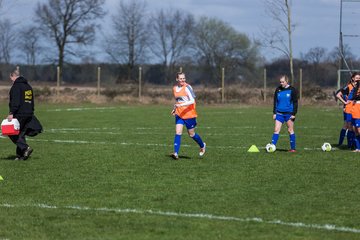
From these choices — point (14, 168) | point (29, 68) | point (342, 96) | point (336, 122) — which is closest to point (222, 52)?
point (29, 68)

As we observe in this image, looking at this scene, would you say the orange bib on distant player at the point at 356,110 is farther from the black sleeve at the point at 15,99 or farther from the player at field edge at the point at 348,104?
the black sleeve at the point at 15,99

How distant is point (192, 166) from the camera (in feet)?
45.8

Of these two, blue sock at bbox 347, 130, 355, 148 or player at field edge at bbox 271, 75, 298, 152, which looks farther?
blue sock at bbox 347, 130, 355, 148

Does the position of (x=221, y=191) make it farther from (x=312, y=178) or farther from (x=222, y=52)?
(x=222, y=52)

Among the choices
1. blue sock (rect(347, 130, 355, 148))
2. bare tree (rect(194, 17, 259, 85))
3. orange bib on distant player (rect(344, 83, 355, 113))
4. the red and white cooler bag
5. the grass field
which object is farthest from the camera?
bare tree (rect(194, 17, 259, 85))

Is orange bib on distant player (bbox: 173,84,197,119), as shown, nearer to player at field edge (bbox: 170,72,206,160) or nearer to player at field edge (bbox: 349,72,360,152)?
player at field edge (bbox: 170,72,206,160)

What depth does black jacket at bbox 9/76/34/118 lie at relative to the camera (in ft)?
48.6

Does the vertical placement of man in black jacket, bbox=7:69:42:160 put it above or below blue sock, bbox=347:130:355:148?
above

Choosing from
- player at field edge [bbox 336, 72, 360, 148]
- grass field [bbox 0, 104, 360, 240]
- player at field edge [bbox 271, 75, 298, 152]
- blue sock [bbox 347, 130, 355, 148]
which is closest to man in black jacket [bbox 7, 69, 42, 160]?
grass field [bbox 0, 104, 360, 240]

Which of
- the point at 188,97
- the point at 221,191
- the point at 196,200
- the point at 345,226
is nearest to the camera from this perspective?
the point at 345,226

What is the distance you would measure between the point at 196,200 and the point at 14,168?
512 cm

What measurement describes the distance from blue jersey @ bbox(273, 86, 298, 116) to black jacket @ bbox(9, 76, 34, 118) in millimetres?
5894

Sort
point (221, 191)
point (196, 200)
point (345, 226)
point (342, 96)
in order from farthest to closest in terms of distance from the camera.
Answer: point (342, 96), point (221, 191), point (196, 200), point (345, 226)

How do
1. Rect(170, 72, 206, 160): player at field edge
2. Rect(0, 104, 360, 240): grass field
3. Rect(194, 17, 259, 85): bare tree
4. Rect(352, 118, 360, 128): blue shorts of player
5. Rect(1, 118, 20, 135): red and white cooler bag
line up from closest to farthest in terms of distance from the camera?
1. Rect(0, 104, 360, 240): grass field
2. Rect(1, 118, 20, 135): red and white cooler bag
3. Rect(170, 72, 206, 160): player at field edge
4. Rect(352, 118, 360, 128): blue shorts of player
5. Rect(194, 17, 259, 85): bare tree
